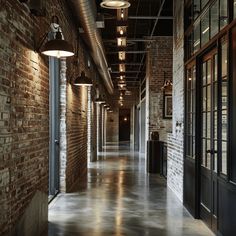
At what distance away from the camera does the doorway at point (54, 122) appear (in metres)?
8.02

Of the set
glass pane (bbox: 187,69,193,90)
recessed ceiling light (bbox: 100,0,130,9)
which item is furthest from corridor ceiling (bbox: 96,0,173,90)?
recessed ceiling light (bbox: 100,0,130,9)

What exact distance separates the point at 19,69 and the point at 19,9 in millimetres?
584

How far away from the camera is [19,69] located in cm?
416

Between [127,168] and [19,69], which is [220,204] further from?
[127,168]

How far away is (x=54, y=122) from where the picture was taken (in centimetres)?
816

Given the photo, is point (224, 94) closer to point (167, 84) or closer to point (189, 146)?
point (189, 146)

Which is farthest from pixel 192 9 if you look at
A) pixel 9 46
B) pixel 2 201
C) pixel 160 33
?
pixel 160 33

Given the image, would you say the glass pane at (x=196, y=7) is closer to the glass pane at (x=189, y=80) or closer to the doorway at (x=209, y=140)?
the doorway at (x=209, y=140)

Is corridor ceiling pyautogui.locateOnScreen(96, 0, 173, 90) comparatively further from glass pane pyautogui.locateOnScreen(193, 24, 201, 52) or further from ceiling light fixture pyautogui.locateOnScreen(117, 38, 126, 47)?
glass pane pyautogui.locateOnScreen(193, 24, 201, 52)

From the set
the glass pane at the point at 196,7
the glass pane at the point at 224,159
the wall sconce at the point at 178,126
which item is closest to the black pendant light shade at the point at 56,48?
the glass pane at the point at 224,159

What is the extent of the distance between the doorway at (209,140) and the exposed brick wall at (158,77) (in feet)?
25.0

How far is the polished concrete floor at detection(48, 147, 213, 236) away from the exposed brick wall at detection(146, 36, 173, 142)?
4.16m

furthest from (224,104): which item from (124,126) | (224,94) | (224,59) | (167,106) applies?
(124,126)

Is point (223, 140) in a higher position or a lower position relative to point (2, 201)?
higher
